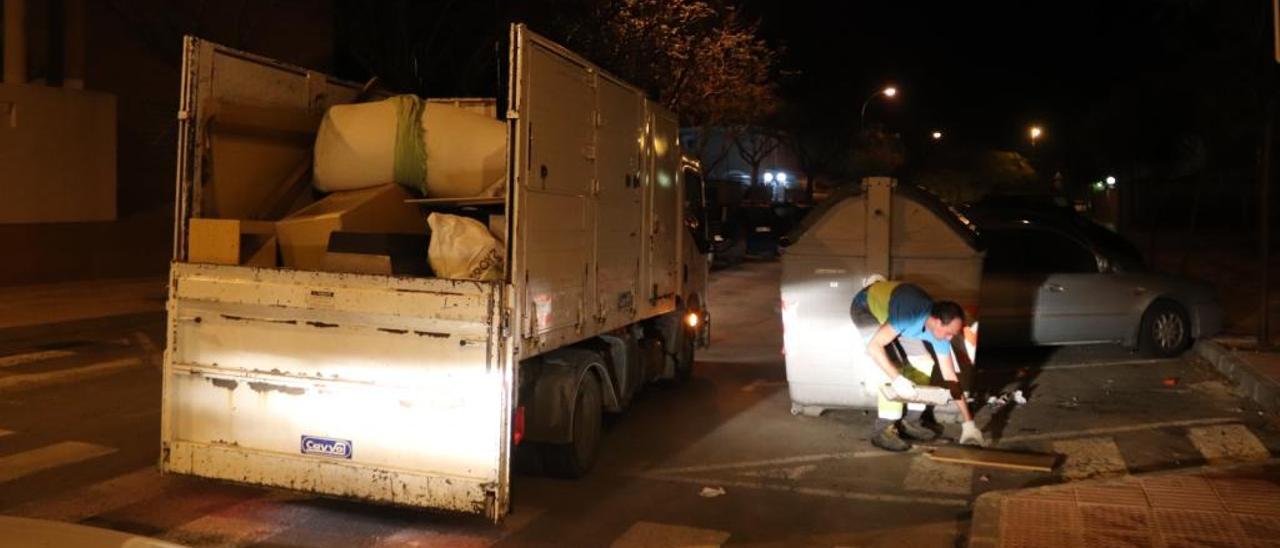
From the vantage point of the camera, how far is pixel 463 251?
6.09m

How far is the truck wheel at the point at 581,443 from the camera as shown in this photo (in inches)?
272

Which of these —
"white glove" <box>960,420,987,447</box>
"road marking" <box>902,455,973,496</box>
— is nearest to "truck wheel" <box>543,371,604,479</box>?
"road marking" <box>902,455,973,496</box>

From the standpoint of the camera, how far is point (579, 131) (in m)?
6.71

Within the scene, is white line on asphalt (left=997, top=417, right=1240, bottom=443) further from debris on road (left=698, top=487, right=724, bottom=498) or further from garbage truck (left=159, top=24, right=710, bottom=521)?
garbage truck (left=159, top=24, right=710, bottom=521)

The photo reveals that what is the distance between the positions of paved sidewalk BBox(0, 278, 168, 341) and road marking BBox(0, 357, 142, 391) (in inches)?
112

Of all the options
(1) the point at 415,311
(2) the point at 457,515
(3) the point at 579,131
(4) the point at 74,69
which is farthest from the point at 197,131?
(4) the point at 74,69

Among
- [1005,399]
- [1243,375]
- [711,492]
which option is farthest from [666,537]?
[1243,375]

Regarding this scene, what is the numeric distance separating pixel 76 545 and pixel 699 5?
1960 centimetres

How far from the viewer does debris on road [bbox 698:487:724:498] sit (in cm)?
674

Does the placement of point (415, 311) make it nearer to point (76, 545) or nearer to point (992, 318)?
point (76, 545)

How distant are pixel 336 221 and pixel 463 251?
900 millimetres

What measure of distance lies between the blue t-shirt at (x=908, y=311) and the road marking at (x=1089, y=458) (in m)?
1.16

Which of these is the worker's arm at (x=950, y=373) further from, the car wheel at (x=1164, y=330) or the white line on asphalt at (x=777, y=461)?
the car wheel at (x=1164, y=330)

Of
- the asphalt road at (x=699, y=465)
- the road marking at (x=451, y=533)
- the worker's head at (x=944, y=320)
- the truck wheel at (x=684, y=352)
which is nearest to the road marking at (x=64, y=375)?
the asphalt road at (x=699, y=465)
